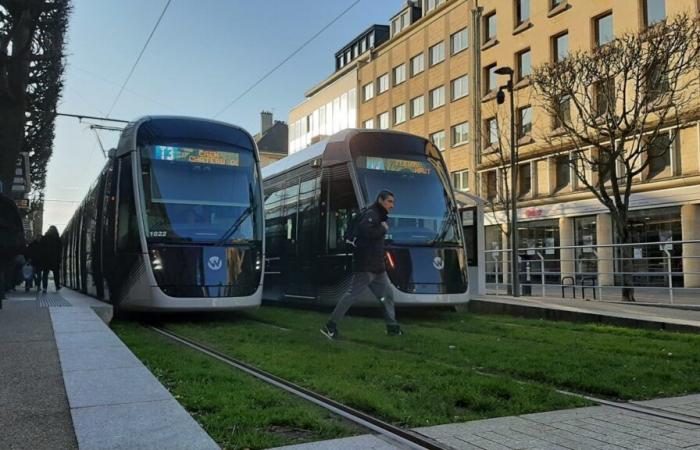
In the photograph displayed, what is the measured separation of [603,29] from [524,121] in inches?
248

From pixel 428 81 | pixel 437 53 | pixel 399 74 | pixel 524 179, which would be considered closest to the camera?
pixel 524 179

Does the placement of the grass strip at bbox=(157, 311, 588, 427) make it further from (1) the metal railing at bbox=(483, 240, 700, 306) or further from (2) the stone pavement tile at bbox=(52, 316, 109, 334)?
(1) the metal railing at bbox=(483, 240, 700, 306)

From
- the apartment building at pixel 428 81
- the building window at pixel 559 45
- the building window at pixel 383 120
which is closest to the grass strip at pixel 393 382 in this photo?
the building window at pixel 559 45

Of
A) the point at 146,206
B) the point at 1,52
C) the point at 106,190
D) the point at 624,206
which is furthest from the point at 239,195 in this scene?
the point at 624,206

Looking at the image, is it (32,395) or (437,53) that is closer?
(32,395)

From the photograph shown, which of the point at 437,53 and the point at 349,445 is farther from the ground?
the point at 437,53

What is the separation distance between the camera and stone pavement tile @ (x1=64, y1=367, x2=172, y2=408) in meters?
4.53

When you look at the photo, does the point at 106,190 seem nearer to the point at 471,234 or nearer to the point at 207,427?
the point at 471,234

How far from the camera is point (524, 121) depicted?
35.0 metres

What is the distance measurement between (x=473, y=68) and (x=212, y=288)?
105 ft

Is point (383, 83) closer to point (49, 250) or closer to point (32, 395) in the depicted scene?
point (49, 250)

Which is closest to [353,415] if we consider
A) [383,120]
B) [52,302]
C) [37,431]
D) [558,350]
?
[37,431]

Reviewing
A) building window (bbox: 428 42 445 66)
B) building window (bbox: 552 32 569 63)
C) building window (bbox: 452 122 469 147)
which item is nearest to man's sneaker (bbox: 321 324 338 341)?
building window (bbox: 552 32 569 63)

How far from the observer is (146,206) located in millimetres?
10750
